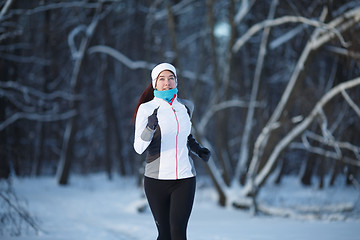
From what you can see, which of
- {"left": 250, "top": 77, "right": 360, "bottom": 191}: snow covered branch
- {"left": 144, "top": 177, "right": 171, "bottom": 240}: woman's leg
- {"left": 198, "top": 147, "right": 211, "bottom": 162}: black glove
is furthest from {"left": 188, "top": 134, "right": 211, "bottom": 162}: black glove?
{"left": 250, "top": 77, "right": 360, "bottom": 191}: snow covered branch

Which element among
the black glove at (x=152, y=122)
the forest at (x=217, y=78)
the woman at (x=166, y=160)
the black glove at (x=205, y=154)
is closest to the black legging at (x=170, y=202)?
the woman at (x=166, y=160)

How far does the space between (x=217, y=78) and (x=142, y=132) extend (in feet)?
20.9

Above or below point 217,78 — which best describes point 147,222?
below

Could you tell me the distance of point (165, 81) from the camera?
3154 millimetres

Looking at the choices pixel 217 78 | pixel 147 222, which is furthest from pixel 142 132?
pixel 217 78

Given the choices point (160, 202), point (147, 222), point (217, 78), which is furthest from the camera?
point (217, 78)

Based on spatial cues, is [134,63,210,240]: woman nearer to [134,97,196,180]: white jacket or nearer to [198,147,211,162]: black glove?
[134,97,196,180]: white jacket

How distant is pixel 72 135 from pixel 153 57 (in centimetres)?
378

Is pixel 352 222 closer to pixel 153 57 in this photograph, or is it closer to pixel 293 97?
pixel 293 97

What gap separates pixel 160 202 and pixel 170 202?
0.26 ft

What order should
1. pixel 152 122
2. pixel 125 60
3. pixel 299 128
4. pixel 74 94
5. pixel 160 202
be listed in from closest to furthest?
1. pixel 152 122
2. pixel 160 202
3. pixel 299 128
4. pixel 125 60
5. pixel 74 94

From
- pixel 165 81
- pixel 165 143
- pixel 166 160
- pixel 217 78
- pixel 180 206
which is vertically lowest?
pixel 180 206

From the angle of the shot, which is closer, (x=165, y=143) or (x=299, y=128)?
(x=165, y=143)

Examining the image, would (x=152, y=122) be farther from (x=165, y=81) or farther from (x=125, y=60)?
(x=125, y=60)
